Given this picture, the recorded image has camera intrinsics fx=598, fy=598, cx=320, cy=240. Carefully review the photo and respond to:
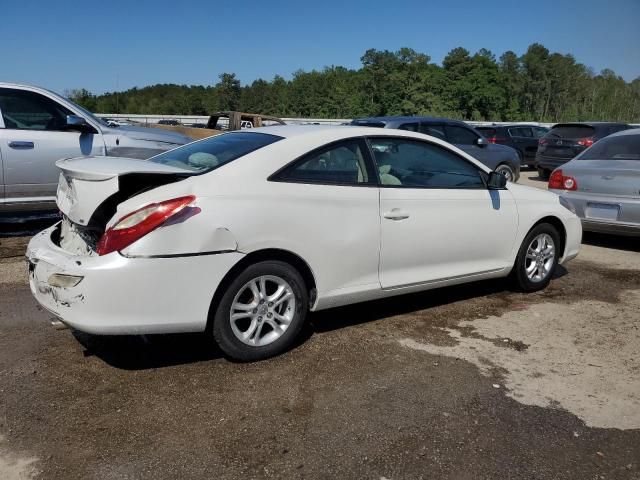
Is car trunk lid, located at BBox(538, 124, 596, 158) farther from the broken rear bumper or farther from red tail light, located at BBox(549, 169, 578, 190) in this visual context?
the broken rear bumper

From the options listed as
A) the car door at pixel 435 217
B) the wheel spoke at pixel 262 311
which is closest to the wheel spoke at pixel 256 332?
the wheel spoke at pixel 262 311

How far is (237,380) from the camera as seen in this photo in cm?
355

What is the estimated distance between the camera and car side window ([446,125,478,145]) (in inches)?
452

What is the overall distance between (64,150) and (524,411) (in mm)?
6183

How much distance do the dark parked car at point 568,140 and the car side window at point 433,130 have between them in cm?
536

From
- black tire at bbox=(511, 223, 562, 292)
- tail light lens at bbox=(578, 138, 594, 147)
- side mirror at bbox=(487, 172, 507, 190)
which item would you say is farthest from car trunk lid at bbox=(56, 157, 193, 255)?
tail light lens at bbox=(578, 138, 594, 147)

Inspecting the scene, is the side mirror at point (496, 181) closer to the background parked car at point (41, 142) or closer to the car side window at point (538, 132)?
the background parked car at point (41, 142)

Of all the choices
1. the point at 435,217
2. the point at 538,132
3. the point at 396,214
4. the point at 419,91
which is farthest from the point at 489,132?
the point at 419,91

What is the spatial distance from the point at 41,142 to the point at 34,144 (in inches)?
3.2

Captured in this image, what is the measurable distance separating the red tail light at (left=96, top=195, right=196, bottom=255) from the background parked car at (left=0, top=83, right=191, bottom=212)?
401 cm

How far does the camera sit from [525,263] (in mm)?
5363

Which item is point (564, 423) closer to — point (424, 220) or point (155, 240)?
point (424, 220)

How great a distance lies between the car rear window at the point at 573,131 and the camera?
50.1 feet

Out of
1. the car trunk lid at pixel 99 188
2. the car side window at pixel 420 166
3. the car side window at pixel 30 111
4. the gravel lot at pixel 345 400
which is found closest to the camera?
the gravel lot at pixel 345 400
